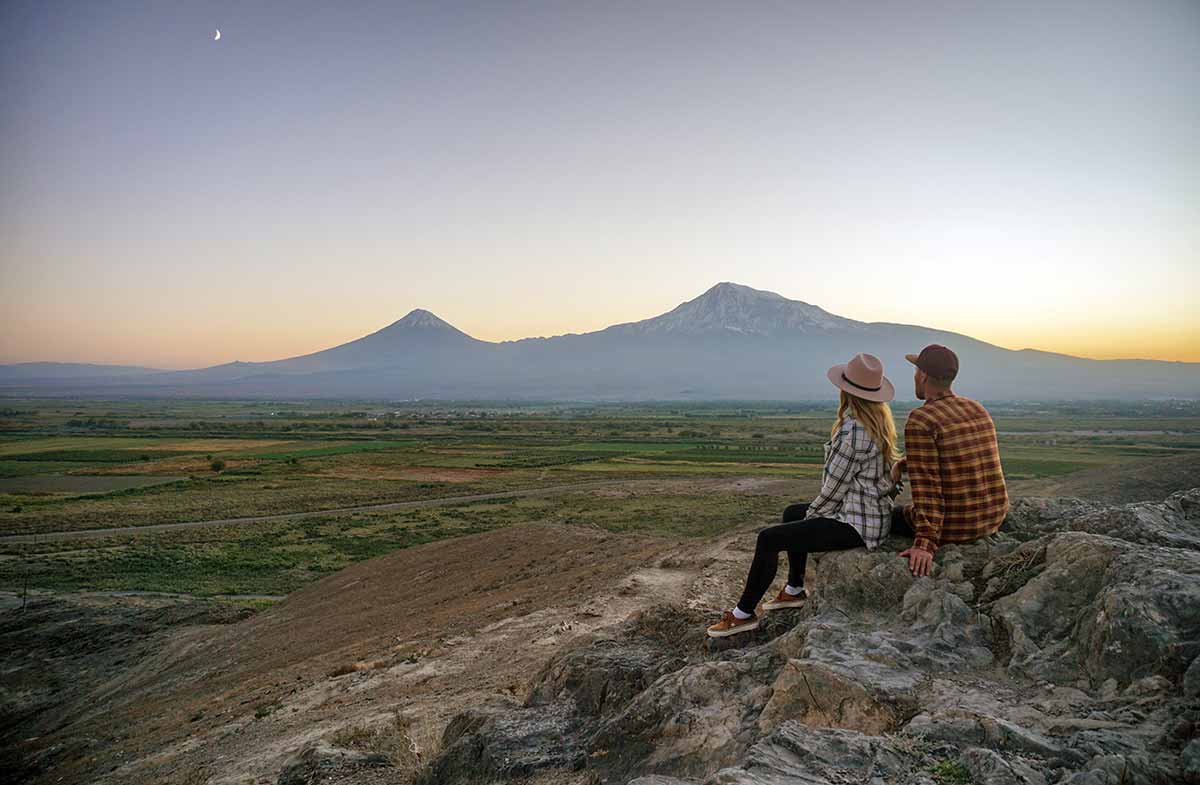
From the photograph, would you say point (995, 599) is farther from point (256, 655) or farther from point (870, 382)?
point (256, 655)

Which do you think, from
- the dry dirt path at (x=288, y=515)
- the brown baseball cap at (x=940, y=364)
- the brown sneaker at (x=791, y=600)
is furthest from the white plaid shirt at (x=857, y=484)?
the dry dirt path at (x=288, y=515)

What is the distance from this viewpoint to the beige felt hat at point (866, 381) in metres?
6.06

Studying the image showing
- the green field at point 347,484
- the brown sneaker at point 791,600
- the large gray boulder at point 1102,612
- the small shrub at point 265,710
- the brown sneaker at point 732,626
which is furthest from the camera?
the green field at point 347,484

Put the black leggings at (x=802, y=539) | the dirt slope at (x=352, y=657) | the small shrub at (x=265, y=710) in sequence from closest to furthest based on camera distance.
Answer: the black leggings at (x=802, y=539)
the dirt slope at (x=352, y=657)
the small shrub at (x=265, y=710)

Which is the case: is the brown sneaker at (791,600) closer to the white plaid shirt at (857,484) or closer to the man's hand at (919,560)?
the white plaid shirt at (857,484)

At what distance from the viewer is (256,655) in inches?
582

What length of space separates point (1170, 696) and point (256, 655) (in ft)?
54.7

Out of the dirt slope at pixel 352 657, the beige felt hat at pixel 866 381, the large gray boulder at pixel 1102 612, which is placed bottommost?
the dirt slope at pixel 352 657

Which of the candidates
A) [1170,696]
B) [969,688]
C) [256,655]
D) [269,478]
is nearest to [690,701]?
[969,688]

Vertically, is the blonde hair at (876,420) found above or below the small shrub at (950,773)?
above

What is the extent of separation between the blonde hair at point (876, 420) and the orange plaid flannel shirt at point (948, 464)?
0.27m

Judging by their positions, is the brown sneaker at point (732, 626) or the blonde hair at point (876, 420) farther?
the brown sneaker at point (732, 626)

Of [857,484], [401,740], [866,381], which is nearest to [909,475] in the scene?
[857,484]

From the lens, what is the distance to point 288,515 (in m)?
42.2
